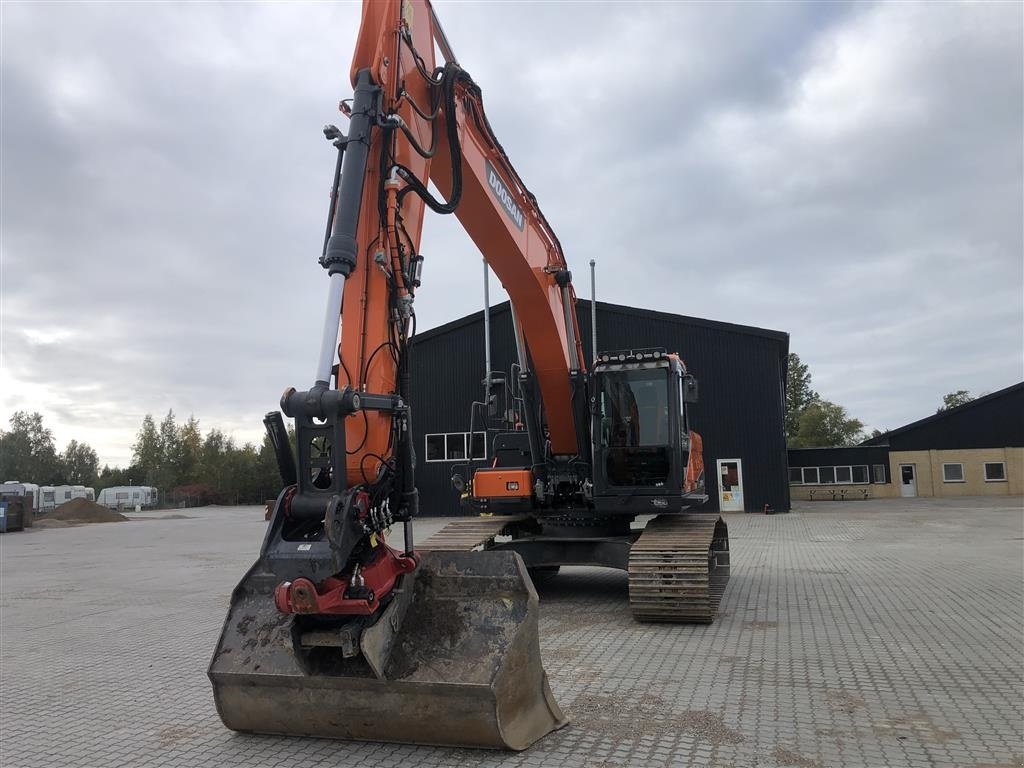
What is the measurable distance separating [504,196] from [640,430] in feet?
10.5

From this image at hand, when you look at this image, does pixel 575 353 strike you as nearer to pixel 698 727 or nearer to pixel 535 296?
pixel 535 296

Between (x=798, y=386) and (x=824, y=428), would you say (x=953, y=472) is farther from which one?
(x=798, y=386)

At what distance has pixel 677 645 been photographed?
22.3ft

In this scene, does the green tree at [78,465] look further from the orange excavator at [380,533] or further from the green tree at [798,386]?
the orange excavator at [380,533]

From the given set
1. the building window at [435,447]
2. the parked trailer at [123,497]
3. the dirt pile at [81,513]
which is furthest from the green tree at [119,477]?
the building window at [435,447]

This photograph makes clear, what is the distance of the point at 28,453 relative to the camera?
236 feet

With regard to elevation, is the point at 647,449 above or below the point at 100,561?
above

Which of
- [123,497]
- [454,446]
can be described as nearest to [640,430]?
[454,446]

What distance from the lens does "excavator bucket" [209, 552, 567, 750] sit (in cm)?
410

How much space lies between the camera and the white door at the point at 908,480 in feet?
119

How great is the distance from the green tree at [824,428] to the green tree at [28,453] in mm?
66019

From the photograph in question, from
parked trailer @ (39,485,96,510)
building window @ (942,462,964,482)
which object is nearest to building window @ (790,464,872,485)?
building window @ (942,462,964,482)

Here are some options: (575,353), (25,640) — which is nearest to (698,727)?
(575,353)

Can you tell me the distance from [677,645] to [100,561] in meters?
14.4
